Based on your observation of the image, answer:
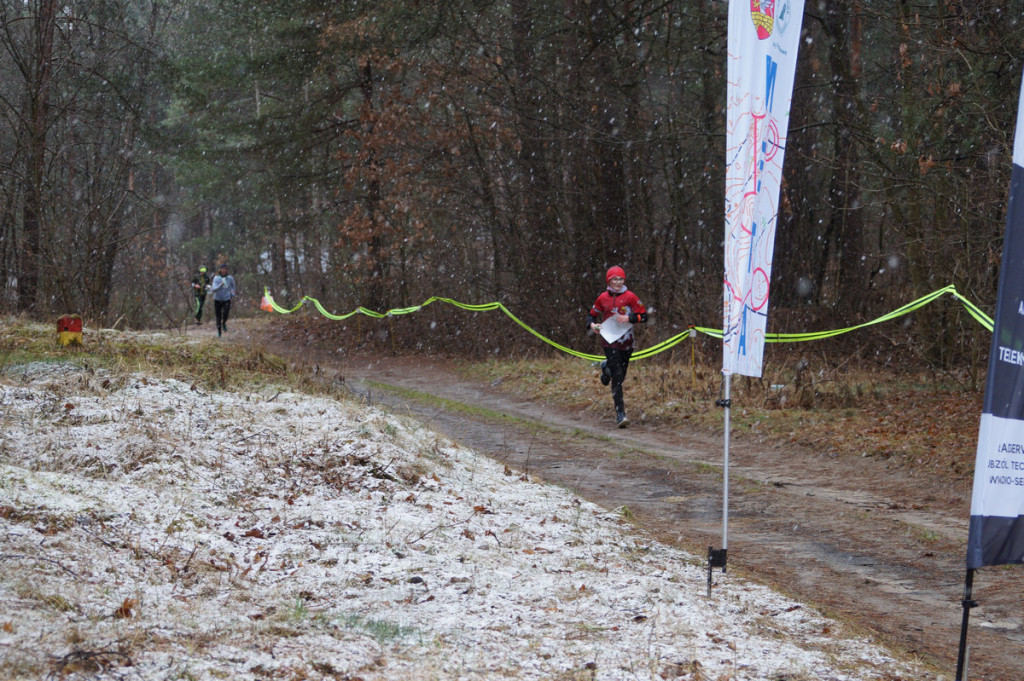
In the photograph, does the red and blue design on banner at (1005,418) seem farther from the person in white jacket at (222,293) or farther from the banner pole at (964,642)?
the person in white jacket at (222,293)

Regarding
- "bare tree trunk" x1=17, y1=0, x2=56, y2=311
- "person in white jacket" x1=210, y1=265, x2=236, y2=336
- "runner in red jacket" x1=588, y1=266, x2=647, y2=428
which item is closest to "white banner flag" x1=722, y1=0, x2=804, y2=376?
"runner in red jacket" x1=588, y1=266, x2=647, y2=428

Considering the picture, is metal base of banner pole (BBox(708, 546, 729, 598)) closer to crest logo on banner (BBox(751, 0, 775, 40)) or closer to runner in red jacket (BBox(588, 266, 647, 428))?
crest logo on banner (BBox(751, 0, 775, 40))

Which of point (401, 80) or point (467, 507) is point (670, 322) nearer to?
point (401, 80)

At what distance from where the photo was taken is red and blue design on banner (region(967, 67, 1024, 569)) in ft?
→ 12.8

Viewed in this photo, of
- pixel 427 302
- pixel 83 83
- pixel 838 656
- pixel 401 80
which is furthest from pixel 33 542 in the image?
pixel 401 80

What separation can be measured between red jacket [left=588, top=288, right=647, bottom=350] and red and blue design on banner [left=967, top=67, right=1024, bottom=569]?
26.7 feet

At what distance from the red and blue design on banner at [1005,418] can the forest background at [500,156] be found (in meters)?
8.75

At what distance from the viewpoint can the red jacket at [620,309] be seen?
40.2 feet

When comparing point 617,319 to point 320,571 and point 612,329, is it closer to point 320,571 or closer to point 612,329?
point 612,329

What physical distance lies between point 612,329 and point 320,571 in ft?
25.1

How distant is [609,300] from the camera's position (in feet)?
41.0

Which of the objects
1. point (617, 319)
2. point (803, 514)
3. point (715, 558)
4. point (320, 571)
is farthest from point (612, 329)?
point (320, 571)

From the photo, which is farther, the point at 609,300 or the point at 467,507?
the point at 609,300

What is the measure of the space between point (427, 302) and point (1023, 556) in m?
19.1
